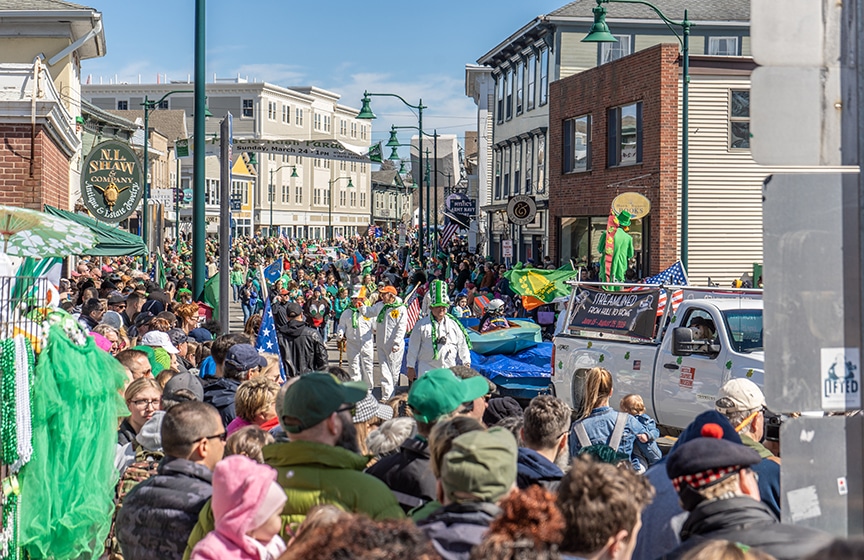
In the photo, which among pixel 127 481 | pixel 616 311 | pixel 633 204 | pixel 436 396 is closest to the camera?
pixel 436 396

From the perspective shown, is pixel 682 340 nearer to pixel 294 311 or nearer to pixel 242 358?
pixel 242 358

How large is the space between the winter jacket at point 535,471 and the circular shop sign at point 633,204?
19.5 m

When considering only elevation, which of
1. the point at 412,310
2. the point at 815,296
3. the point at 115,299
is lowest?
the point at 412,310

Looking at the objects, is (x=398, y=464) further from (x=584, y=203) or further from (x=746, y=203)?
(x=584, y=203)

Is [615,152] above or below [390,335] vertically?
above

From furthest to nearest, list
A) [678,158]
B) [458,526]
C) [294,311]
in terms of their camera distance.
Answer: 1. [678,158]
2. [294,311]
3. [458,526]

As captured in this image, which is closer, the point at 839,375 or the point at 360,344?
the point at 839,375

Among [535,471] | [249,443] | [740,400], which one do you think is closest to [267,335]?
[740,400]

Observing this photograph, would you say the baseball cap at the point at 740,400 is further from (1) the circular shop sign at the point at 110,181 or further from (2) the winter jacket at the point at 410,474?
(1) the circular shop sign at the point at 110,181

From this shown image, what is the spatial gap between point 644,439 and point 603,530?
3853 mm

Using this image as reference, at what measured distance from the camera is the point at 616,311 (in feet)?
41.1

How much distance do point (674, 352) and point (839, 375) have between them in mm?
7728

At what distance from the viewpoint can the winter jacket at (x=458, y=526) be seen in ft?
12.4

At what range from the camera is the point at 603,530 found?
3.62 meters
